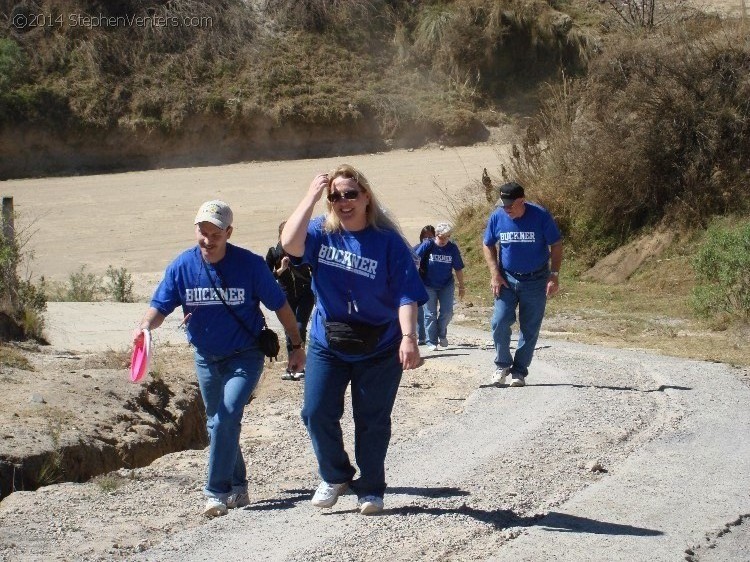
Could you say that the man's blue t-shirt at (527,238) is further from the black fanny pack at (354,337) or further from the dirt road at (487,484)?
the black fanny pack at (354,337)

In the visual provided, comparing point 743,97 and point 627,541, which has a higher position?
point 743,97

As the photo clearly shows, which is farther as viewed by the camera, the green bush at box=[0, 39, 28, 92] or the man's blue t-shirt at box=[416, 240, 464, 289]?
the green bush at box=[0, 39, 28, 92]

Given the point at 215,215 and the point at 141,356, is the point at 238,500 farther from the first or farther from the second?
the point at 215,215

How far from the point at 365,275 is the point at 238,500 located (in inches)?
63.8

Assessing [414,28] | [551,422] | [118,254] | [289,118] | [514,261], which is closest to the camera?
[551,422]

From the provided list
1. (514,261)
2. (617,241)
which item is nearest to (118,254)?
(617,241)

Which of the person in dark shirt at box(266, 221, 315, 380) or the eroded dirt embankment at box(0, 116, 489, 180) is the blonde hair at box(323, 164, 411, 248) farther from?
the eroded dirt embankment at box(0, 116, 489, 180)

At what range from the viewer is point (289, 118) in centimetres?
3831

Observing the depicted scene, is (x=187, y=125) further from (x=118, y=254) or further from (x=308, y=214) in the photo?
(x=308, y=214)

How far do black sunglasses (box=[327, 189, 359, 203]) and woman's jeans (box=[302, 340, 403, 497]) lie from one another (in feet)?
2.59

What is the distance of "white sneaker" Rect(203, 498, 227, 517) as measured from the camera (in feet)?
21.0

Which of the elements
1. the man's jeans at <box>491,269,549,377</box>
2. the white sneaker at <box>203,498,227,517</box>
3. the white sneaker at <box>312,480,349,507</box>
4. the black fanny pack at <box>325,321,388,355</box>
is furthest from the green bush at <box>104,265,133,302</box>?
the black fanny pack at <box>325,321,388,355</box>

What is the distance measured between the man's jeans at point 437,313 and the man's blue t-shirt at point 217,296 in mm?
7703

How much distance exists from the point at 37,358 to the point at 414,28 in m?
33.2
